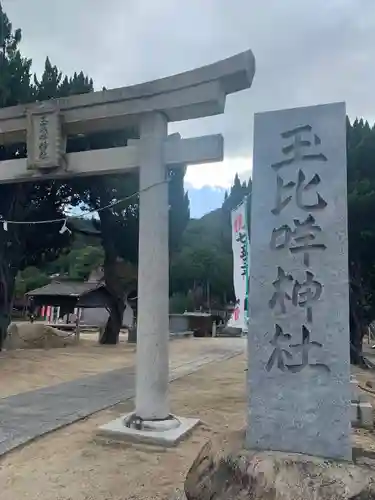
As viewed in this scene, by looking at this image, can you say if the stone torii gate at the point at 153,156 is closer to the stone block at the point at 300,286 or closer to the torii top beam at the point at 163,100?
the torii top beam at the point at 163,100

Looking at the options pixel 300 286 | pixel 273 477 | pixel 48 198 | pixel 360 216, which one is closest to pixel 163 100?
pixel 300 286

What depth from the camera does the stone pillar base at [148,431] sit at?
499 cm

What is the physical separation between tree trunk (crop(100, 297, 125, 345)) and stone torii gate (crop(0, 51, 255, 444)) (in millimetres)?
13370

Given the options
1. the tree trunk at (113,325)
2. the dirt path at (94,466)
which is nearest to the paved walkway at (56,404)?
the dirt path at (94,466)

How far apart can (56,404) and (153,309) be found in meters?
2.72

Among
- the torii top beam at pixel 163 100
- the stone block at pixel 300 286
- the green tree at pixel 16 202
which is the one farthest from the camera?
the green tree at pixel 16 202

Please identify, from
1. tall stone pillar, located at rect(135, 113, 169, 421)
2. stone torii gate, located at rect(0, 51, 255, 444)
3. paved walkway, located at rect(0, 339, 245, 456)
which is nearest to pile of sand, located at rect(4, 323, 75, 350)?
paved walkway, located at rect(0, 339, 245, 456)

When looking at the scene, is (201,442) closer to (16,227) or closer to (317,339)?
(317,339)

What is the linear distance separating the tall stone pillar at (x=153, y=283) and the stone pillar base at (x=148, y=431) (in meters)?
0.10

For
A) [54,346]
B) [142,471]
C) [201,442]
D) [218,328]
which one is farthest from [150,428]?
[218,328]

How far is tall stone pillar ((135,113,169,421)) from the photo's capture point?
17.7 ft

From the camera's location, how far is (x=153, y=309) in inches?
Answer: 214

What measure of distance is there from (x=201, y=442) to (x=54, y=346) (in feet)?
41.0

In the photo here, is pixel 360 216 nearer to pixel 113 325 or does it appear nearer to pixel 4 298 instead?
pixel 113 325
